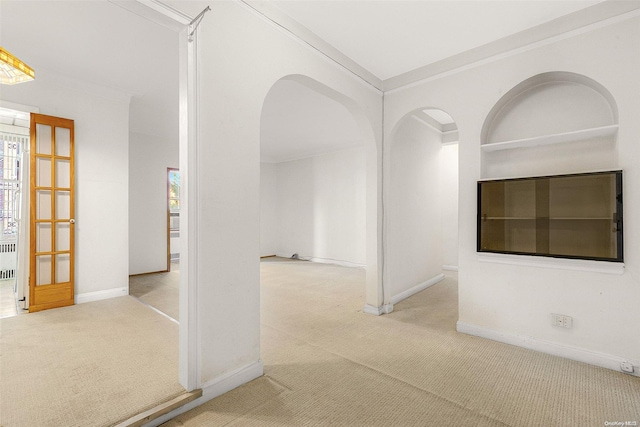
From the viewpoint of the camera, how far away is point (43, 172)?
3.58m

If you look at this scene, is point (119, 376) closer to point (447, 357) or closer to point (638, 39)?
point (447, 357)

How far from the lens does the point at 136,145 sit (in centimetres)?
570

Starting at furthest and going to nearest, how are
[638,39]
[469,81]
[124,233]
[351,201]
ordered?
[351,201], [124,233], [469,81], [638,39]

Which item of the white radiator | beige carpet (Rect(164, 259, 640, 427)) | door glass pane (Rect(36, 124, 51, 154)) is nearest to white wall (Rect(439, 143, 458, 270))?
beige carpet (Rect(164, 259, 640, 427))

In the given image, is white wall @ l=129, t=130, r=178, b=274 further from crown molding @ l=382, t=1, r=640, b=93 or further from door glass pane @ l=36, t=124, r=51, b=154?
crown molding @ l=382, t=1, r=640, b=93

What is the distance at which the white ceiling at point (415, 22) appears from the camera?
2.30 m

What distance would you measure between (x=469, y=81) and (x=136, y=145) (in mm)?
5861

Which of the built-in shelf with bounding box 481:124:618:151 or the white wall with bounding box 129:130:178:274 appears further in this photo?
the white wall with bounding box 129:130:178:274

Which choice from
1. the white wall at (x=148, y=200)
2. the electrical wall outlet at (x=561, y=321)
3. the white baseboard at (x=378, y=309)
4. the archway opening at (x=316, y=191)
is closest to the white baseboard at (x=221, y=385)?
the archway opening at (x=316, y=191)

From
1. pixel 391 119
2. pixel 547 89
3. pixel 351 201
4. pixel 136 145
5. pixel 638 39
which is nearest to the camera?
pixel 638 39

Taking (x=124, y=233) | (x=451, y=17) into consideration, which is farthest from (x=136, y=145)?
(x=451, y=17)

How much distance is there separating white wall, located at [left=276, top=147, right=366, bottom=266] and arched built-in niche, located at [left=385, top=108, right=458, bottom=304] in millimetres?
1864

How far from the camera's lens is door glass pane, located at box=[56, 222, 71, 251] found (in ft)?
12.1

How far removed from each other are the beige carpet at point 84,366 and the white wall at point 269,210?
4.98m
